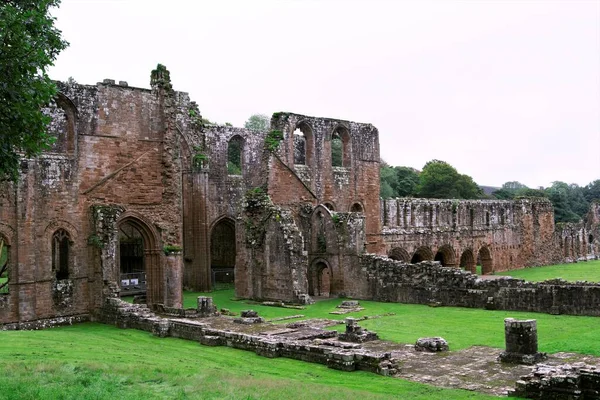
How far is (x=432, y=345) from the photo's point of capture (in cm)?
1477

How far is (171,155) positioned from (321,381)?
14.5 metres

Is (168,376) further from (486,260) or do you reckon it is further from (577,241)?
(577,241)

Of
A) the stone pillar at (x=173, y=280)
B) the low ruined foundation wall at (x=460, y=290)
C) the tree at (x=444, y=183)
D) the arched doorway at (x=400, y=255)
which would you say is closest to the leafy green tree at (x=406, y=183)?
the tree at (x=444, y=183)

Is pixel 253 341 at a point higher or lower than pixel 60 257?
lower

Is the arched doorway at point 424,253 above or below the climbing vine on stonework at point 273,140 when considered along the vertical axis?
below

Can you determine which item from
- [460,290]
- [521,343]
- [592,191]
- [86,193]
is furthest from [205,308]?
[592,191]

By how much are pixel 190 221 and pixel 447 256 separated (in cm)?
1744

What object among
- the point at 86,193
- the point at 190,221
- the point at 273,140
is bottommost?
the point at 190,221

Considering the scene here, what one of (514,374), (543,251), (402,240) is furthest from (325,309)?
(543,251)

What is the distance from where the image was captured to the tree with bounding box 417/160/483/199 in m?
72.6

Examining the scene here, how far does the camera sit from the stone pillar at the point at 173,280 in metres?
24.1

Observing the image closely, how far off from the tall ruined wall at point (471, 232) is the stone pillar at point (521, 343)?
23.6 meters

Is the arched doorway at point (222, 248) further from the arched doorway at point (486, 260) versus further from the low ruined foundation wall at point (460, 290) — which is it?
the arched doorway at point (486, 260)

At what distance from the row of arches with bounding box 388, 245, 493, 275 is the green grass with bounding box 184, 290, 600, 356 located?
521 inches
